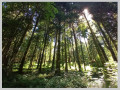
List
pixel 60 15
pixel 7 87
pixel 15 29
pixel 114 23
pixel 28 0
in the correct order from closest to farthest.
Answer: pixel 7 87
pixel 28 0
pixel 15 29
pixel 114 23
pixel 60 15

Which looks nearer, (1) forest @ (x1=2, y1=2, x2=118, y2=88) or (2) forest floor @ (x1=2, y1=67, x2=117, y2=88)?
(2) forest floor @ (x1=2, y1=67, x2=117, y2=88)

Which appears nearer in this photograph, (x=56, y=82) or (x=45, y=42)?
(x=56, y=82)

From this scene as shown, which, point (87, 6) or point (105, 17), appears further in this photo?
point (87, 6)

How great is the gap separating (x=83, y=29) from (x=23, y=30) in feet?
32.5

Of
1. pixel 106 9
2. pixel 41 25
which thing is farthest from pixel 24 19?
pixel 106 9

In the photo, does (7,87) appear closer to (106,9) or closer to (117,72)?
(117,72)

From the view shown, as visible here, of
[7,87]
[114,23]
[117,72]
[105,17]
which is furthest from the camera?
[105,17]

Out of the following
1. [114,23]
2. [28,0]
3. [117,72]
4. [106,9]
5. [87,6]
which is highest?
[87,6]

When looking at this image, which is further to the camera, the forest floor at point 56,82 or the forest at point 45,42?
the forest at point 45,42

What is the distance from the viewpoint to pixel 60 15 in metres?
9.29

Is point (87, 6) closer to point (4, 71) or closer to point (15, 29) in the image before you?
point (15, 29)

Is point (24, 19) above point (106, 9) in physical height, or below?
below

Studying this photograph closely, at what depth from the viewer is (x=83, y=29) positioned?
1327 centimetres

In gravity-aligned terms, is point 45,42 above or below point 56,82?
above
